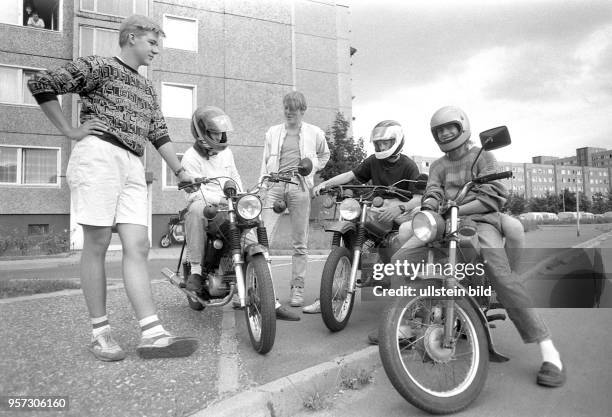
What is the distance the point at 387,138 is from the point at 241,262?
1.72 meters

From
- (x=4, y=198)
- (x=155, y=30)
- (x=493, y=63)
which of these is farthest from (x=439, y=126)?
(x=4, y=198)

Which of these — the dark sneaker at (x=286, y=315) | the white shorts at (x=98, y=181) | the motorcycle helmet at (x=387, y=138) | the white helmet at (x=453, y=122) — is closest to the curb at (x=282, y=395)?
the dark sneaker at (x=286, y=315)

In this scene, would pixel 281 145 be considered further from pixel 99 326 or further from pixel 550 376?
pixel 550 376

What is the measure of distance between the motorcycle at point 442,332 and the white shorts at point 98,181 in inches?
68.8

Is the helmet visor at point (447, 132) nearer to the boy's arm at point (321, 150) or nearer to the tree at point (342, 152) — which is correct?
the boy's arm at point (321, 150)

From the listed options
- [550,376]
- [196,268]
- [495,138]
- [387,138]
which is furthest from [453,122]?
[196,268]

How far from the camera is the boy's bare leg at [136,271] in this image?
282 cm

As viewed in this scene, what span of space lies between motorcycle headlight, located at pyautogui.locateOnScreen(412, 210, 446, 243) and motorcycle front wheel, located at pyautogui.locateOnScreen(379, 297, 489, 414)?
33 centimetres

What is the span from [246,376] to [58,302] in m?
2.75

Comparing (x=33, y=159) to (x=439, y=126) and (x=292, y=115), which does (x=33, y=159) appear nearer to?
(x=292, y=115)

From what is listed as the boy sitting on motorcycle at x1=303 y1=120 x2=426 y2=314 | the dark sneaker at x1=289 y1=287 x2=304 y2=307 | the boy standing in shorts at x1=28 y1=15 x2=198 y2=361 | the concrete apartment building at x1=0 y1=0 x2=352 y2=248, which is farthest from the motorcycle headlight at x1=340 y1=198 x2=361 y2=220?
the concrete apartment building at x1=0 y1=0 x2=352 y2=248

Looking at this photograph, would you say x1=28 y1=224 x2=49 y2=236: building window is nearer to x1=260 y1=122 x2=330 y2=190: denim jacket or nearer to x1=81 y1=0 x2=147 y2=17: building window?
x1=81 y1=0 x2=147 y2=17: building window

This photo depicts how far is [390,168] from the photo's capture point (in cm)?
412

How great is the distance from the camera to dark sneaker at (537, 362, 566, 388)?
2.55 m
